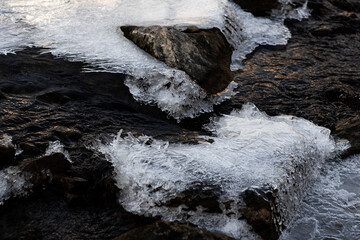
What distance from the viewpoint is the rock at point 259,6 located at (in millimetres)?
7613

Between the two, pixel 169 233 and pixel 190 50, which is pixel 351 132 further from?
pixel 169 233

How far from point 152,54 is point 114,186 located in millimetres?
2297

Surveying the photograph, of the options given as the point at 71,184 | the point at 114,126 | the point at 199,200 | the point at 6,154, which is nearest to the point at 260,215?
the point at 199,200

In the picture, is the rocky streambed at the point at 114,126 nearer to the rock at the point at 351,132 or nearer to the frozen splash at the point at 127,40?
the rock at the point at 351,132

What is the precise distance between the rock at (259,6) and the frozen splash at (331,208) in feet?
13.9

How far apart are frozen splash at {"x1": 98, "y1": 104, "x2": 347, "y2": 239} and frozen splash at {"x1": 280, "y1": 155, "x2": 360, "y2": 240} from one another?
0.14m

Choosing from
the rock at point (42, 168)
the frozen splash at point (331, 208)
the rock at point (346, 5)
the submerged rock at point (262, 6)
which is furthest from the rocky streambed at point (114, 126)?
the rock at point (346, 5)

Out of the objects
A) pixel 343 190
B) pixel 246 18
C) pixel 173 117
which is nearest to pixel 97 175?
pixel 173 117

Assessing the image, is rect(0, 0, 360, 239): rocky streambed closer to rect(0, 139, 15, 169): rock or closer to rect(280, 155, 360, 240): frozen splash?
rect(0, 139, 15, 169): rock

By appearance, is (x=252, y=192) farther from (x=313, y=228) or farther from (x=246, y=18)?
(x=246, y=18)

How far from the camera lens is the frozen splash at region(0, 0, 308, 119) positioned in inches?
189

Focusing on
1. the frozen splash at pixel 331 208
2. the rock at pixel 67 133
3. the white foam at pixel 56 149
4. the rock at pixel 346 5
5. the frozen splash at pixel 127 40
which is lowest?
the frozen splash at pixel 331 208

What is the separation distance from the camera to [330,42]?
272 inches

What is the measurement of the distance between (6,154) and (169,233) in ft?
5.44
